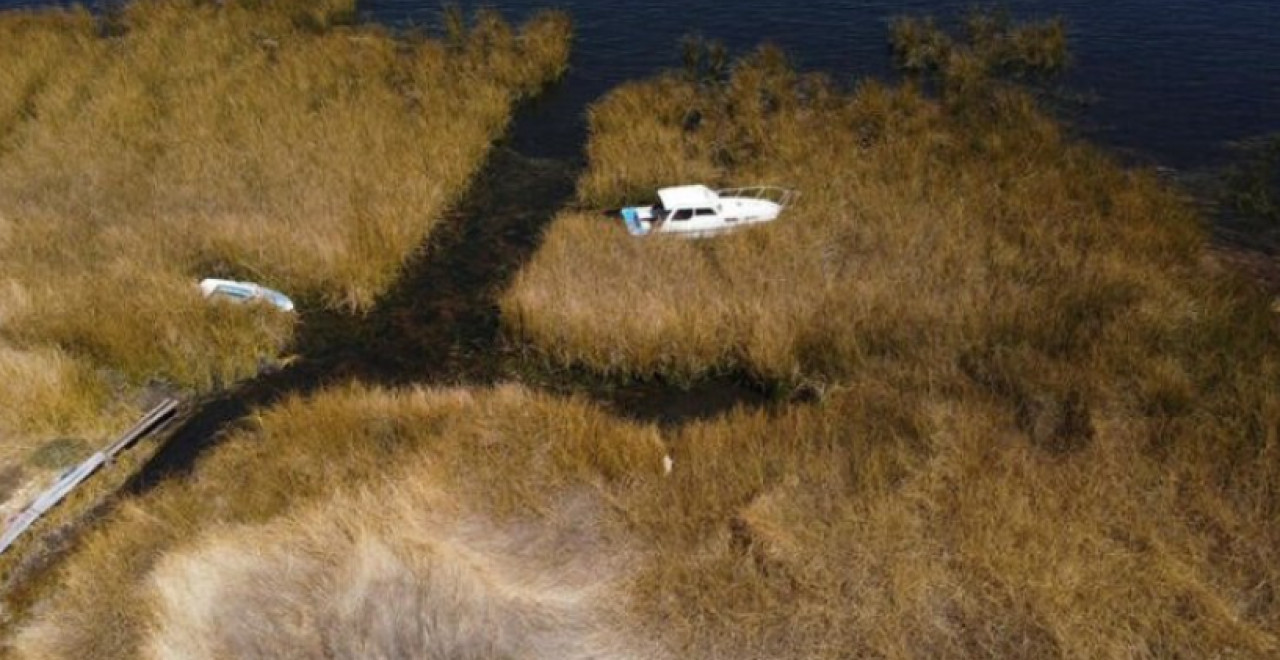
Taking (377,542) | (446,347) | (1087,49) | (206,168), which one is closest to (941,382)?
(377,542)

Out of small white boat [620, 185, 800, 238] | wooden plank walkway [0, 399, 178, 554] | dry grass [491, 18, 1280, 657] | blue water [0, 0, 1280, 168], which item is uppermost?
blue water [0, 0, 1280, 168]

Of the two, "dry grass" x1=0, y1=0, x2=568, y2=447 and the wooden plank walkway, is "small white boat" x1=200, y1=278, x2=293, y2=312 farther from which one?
A: the wooden plank walkway

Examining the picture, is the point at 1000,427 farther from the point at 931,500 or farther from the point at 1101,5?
the point at 1101,5

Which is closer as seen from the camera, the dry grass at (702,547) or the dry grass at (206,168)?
the dry grass at (702,547)

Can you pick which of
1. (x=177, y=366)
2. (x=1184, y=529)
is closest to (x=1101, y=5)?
(x=1184, y=529)

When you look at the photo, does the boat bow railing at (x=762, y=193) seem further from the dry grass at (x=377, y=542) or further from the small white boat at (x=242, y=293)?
the small white boat at (x=242, y=293)

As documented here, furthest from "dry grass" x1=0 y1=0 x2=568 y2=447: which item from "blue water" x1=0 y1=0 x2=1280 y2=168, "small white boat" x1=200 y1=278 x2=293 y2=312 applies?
"blue water" x1=0 y1=0 x2=1280 y2=168

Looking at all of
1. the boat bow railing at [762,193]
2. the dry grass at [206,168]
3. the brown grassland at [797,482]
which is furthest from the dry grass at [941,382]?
the dry grass at [206,168]
